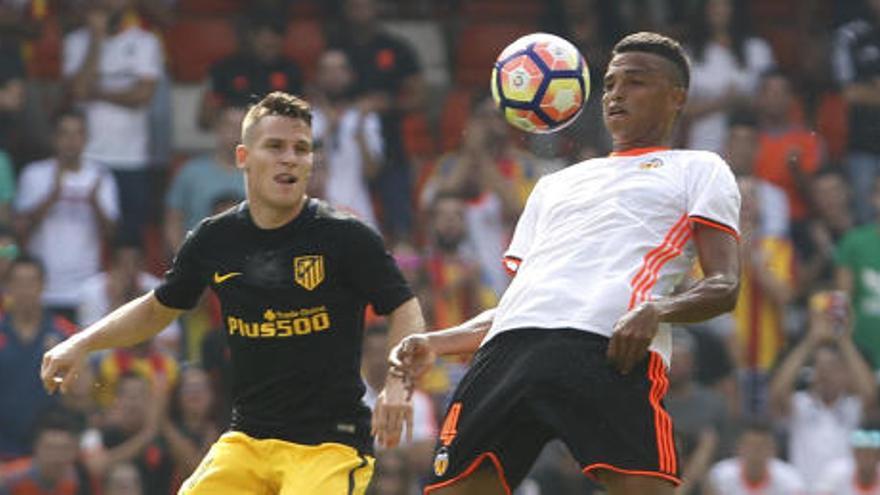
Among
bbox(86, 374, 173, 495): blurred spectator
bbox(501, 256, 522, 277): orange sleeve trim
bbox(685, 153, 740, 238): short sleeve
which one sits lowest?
bbox(86, 374, 173, 495): blurred spectator

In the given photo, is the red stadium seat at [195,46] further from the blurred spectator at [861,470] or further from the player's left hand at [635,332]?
the player's left hand at [635,332]

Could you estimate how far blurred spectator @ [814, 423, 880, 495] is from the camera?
40.9 feet

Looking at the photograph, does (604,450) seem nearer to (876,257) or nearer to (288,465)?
(288,465)

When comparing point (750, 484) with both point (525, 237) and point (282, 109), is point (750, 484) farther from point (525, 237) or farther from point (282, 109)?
point (282, 109)

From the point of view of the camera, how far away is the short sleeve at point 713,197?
657 centimetres

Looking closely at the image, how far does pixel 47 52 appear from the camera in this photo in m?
15.0

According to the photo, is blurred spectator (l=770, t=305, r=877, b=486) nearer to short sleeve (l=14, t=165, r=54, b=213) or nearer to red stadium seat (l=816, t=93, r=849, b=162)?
red stadium seat (l=816, t=93, r=849, b=162)

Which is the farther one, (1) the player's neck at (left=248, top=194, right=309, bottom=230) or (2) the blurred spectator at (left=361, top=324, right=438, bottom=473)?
(2) the blurred spectator at (left=361, top=324, right=438, bottom=473)

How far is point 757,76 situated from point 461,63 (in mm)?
2597

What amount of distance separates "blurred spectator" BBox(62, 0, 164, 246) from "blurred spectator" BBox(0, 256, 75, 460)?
141 cm

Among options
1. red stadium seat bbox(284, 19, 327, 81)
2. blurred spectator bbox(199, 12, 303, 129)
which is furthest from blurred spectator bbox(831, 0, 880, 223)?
blurred spectator bbox(199, 12, 303, 129)

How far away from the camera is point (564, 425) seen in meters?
6.46

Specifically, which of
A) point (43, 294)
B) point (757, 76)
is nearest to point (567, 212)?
point (43, 294)

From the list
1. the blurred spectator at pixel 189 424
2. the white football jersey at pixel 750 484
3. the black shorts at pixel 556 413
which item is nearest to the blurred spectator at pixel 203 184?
the blurred spectator at pixel 189 424
